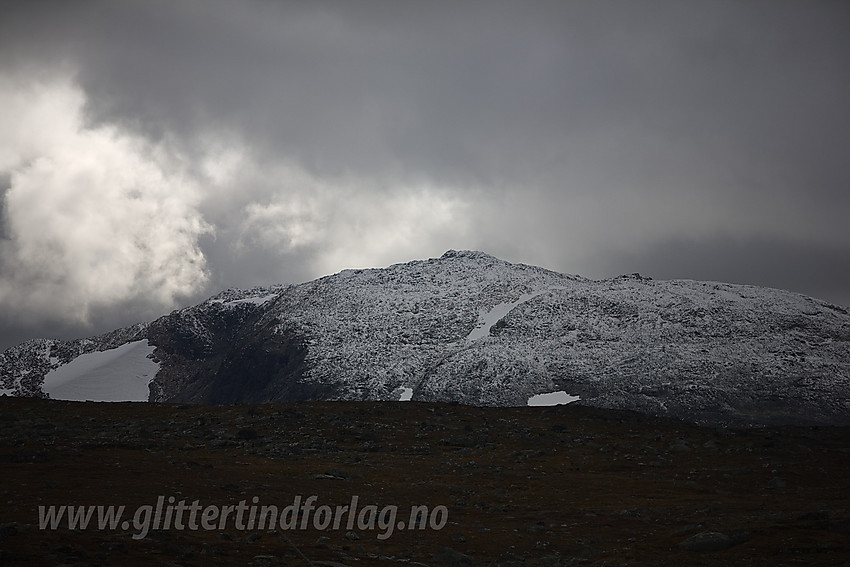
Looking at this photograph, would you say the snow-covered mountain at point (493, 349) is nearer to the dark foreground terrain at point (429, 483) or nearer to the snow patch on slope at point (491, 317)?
the snow patch on slope at point (491, 317)

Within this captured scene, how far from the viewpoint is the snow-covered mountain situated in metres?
95.6

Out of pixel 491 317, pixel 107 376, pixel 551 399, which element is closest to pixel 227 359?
pixel 107 376

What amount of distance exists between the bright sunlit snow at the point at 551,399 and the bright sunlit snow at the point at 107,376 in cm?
9419

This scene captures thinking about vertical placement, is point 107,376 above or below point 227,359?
below

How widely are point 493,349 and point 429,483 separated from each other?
72.7m

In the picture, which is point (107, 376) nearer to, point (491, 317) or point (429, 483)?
point (491, 317)

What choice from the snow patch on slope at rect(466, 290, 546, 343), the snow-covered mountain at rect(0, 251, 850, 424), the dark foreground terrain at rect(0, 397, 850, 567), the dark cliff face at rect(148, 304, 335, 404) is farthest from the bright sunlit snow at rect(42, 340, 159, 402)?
the dark foreground terrain at rect(0, 397, 850, 567)

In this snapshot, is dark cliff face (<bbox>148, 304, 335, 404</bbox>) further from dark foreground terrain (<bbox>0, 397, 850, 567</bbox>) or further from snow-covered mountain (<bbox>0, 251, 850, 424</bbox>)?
dark foreground terrain (<bbox>0, 397, 850, 567</bbox>)

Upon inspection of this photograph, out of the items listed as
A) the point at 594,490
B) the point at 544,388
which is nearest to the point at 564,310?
the point at 544,388

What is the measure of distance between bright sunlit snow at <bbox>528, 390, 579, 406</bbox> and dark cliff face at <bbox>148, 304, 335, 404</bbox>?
35.8 metres

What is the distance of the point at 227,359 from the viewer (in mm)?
151625

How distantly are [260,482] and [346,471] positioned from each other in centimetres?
649

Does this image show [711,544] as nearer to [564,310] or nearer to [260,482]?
[260,482]

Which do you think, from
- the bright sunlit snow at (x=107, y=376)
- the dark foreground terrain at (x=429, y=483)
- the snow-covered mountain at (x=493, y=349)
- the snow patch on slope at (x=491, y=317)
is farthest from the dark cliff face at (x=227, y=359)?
the dark foreground terrain at (x=429, y=483)
